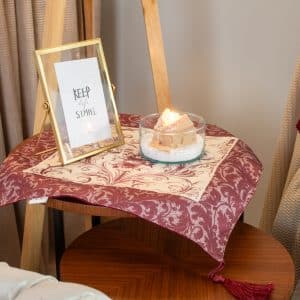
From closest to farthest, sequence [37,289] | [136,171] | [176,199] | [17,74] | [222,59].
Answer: [37,289] → [176,199] → [136,171] → [17,74] → [222,59]

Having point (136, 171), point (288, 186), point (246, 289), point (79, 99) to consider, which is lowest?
point (246, 289)

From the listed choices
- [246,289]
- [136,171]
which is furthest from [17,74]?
[246,289]

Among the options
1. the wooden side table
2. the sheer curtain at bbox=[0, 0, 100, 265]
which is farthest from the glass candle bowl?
the sheer curtain at bbox=[0, 0, 100, 265]

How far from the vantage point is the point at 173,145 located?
3.41ft

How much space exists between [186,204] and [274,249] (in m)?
0.31

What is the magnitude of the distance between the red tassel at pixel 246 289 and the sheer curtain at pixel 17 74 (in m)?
0.72

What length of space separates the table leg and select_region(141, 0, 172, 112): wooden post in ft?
1.34

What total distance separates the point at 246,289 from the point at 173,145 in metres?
0.31

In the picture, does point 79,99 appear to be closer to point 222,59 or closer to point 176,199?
point 176,199

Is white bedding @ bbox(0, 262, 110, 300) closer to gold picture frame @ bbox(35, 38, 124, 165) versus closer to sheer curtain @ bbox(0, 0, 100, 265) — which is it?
gold picture frame @ bbox(35, 38, 124, 165)

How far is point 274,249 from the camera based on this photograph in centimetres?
110

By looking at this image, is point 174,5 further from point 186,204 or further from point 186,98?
point 186,204

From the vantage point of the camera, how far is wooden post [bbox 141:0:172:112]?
4.16 ft

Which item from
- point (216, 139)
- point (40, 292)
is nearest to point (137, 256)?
point (216, 139)
